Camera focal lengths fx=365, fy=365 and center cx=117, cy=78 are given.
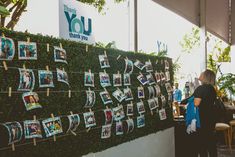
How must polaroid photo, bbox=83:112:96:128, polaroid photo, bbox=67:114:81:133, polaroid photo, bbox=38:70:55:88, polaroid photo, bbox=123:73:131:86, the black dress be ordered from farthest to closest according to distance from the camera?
the black dress
polaroid photo, bbox=123:73:131:86
polaroid photo, bbox=83:112:96:128
polaroid photo, bbox=67:114:81:133
polaroid photo, bbox=38:70:55:88

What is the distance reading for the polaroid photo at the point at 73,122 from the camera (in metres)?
2.78

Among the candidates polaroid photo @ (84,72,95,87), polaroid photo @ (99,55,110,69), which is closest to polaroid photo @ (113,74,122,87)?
polaroid photo @ (99,55,110,69)

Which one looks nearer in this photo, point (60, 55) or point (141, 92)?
point (60, 55)

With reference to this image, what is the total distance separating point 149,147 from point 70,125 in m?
1.74

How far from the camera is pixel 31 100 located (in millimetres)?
2402

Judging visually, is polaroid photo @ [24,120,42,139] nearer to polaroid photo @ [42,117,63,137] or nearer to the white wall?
polaroid photo @ [42,117,63,137]

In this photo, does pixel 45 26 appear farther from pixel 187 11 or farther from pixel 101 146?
pixel 187 11

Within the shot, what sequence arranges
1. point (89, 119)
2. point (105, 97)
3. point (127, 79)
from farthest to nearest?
point (127, 79) → point (105, 97) → point (89, 119)

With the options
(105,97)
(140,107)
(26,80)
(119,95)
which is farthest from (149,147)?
(26,80)

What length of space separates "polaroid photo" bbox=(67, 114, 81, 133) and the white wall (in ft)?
1.05

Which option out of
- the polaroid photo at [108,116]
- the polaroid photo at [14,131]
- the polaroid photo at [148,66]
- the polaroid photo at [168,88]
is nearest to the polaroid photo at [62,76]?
the polaroid photo at [14,131]

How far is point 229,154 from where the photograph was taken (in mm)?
6336

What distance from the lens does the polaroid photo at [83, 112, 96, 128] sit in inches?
118

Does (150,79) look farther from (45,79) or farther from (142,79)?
(45,79)
